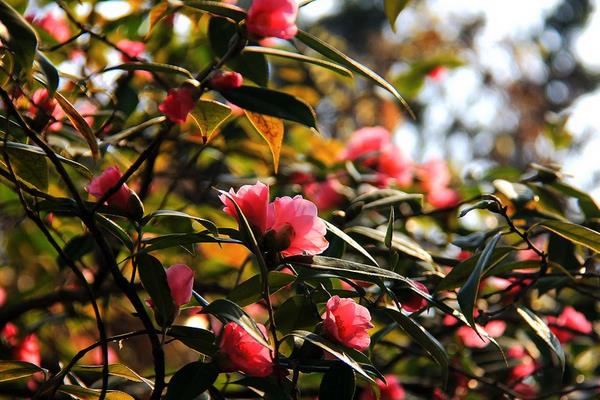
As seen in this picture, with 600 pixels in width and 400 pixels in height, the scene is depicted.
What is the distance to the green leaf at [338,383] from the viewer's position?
70 cm

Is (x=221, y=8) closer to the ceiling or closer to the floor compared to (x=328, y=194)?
closer to the ceiling

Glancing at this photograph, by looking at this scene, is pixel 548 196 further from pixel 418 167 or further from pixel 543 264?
pixel 418 167

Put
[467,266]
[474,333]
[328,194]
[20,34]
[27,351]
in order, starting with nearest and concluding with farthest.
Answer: [20,34]
[467,266]
[27,351]
[474,333]
[328,194]

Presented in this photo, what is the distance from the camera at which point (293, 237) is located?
2.34 ft

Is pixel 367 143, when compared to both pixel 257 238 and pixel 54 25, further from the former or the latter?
pixel 257 238

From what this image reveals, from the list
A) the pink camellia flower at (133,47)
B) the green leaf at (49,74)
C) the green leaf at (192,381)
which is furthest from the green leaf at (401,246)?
the pink camellia flower at (133,47)

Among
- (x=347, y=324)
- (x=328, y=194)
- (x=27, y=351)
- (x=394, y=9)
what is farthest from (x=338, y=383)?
(x=328, y=194)

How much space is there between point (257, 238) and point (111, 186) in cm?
14

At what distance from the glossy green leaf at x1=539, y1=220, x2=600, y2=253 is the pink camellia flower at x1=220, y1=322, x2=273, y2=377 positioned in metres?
0.31

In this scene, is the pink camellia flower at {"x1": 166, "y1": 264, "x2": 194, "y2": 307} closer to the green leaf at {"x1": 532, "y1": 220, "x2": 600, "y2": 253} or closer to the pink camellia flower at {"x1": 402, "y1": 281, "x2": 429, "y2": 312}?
the pink camellia flower at {"x1": 402, "y1": 281, "x2": 429, "y2": 312}

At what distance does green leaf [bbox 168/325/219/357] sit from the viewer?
71 cm

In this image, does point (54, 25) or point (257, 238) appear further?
point (54, 25)

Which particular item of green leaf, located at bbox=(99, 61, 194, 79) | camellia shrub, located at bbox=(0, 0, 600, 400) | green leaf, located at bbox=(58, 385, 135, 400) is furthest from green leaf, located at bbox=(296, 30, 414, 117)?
green leaf, located at bbox=(58, 385, 135, 400)

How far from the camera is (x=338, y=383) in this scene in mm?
706
